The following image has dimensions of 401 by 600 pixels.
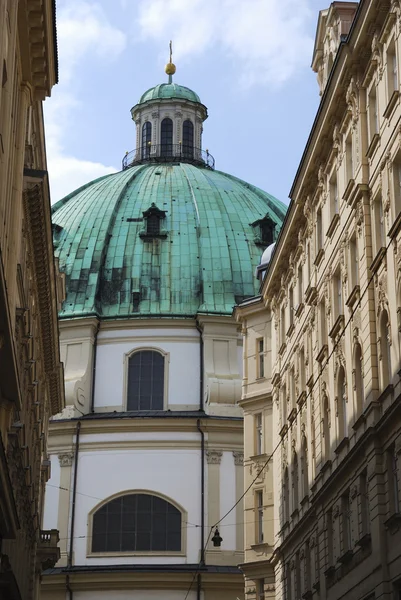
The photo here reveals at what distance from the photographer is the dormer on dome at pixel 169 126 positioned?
274 feet

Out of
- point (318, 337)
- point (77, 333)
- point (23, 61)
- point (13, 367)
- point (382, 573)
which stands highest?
point (77, 333)

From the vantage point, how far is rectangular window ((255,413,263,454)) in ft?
161

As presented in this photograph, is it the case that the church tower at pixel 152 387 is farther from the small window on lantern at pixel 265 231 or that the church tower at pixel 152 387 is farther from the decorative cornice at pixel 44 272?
the decorative cornice at pixel 44 272

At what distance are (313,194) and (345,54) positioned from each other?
7687mm

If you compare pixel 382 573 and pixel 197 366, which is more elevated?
pixel 197 366

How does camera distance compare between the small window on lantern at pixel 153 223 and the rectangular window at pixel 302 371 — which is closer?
the rectangular window at pixel 302 371

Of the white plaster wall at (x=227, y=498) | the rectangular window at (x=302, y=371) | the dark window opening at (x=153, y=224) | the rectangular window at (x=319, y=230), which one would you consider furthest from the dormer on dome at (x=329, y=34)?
the dark window opening at (x=153, y=224)

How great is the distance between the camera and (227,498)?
6369 centimetres

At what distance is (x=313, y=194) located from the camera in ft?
127

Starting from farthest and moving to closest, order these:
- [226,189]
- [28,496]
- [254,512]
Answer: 1. [226,189]
2. [254,512]
3. [28,496]

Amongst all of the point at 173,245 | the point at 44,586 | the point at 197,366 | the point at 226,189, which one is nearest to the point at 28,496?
the point at 44,586

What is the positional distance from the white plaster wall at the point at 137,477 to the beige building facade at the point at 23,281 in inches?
515

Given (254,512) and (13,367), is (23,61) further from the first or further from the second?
(254,512)

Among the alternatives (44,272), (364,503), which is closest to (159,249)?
(44,272)
